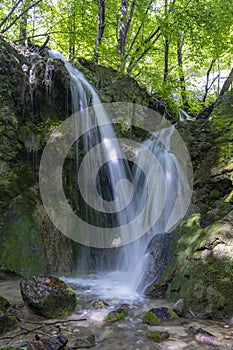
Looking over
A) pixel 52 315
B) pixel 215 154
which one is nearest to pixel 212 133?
pixel 215 154

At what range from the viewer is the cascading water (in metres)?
5.46

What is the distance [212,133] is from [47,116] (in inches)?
152

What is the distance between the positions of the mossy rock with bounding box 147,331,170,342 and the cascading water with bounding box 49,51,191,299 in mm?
1617

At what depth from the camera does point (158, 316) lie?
341 centimetres

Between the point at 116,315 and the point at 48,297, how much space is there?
0.81 metres

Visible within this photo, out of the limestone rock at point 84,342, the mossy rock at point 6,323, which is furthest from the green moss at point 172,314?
the mossy rock at point 6,323

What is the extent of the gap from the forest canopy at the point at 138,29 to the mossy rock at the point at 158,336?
24.1 ft

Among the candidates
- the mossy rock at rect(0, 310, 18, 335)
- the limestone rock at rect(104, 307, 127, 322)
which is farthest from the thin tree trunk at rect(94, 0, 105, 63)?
the mossy rock at rect(0, 310, 18, 335)

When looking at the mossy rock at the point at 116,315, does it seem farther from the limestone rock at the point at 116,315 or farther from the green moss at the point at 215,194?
the green moss at the point at 215,194

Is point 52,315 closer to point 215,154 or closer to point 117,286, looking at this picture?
point 117,286

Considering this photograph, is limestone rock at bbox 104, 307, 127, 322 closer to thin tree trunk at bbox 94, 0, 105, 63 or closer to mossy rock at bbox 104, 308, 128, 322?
mossy rock at bbox 104, 308, 128, 322

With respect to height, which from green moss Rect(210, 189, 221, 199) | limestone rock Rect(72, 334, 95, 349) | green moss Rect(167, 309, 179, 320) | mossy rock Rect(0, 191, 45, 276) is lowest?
limestone rock Rect(72, 334, 95, 349)

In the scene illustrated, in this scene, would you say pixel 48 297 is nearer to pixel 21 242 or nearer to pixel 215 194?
pixel 21 242

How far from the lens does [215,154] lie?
6.57 m
